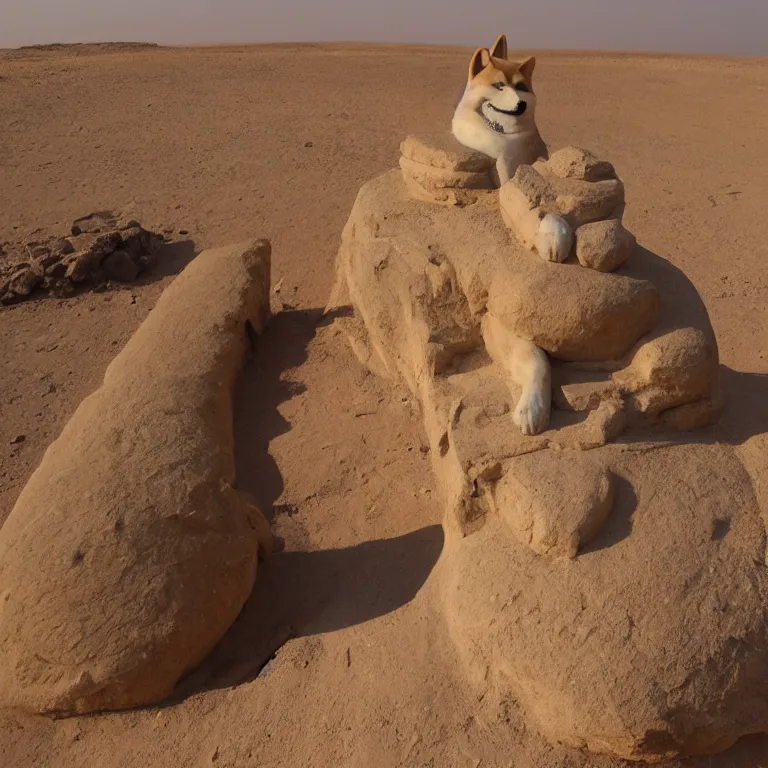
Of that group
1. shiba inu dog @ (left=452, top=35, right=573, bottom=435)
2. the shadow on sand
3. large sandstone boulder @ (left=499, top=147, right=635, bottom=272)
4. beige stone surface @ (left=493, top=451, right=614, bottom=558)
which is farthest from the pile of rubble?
beige stone surface @ (left=493, top=451, right=614, bottom=558)

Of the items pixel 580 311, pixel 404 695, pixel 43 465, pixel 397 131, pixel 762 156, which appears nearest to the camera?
pixel 404 695

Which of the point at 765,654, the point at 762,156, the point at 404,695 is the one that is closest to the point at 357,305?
the point at 404,695

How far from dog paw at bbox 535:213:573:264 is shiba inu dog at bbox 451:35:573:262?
2.52 ft

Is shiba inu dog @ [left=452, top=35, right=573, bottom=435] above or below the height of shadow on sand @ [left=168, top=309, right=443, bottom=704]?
above

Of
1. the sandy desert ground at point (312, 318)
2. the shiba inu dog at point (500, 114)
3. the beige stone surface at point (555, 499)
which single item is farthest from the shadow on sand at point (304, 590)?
the shiba inu dog at point (500, 114)

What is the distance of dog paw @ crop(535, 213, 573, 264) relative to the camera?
3.51 meters

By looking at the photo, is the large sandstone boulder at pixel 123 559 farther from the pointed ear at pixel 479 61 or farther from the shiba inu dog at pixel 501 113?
the pointed ear at pixel 479 61

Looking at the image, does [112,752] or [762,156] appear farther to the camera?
[762,156]

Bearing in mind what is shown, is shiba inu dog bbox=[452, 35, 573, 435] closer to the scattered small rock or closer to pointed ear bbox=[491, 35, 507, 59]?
pointed ear bbox=[491, 35, 507, 59]

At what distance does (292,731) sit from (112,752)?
0.65 meters

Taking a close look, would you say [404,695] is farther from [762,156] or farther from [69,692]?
[762,156]

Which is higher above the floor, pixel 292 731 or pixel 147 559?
pixel 147 559

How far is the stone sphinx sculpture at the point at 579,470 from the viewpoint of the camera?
2711 mm

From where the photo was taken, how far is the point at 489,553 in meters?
3.10
